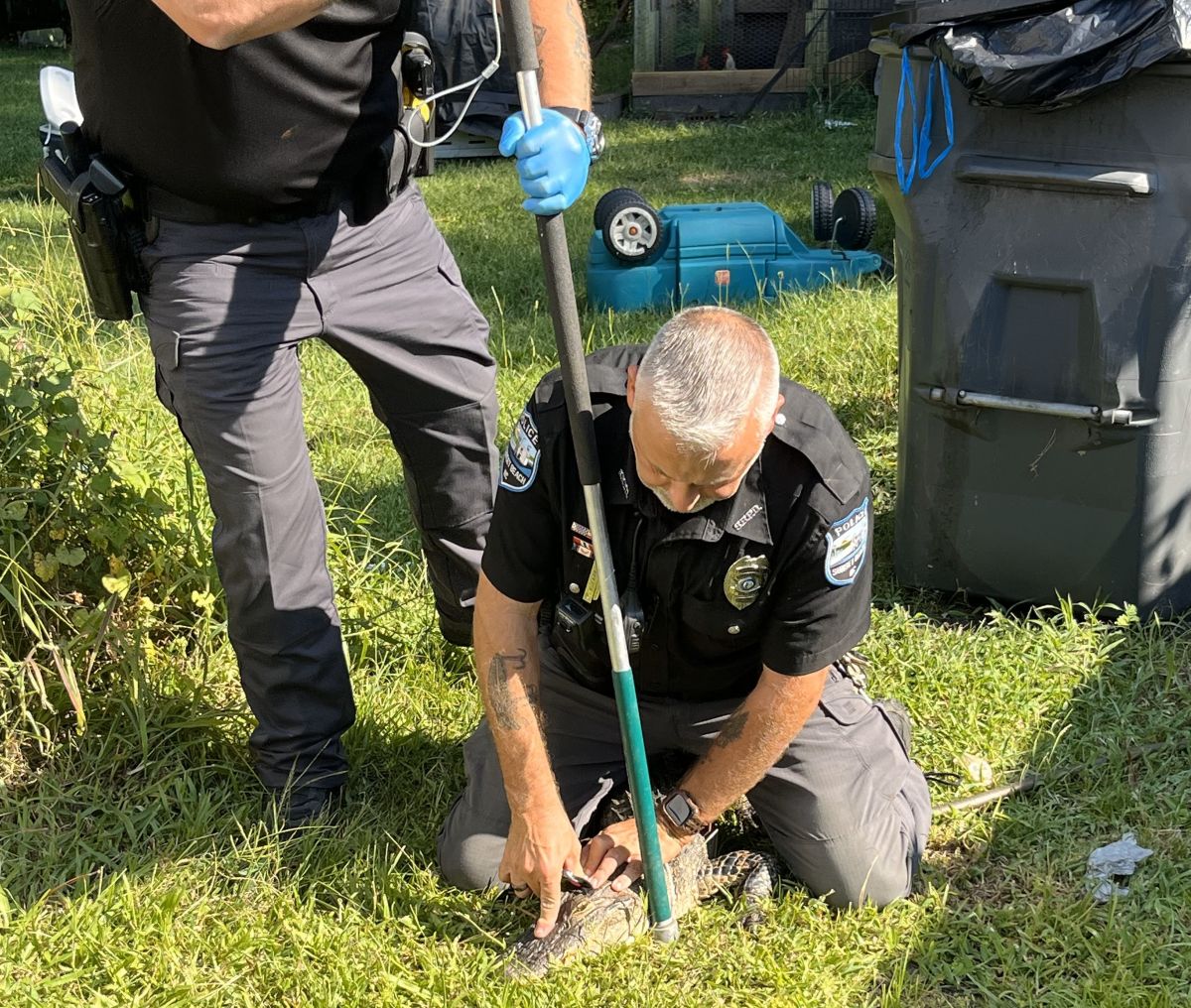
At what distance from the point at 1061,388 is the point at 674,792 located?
148cm

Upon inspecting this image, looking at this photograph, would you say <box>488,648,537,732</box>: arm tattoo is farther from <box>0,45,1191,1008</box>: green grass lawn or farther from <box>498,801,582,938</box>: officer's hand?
<box>0,45,1191,1008</box>: green grass lawn

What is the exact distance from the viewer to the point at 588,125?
2570 millimetres

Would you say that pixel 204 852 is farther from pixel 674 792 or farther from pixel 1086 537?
pixel 1086 537

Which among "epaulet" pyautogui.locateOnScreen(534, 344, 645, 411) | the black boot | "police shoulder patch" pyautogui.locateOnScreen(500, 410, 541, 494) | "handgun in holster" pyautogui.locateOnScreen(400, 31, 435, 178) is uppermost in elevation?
"handgun in holster" pyautogui.locateOnScreen(400, 31, 435, 178)

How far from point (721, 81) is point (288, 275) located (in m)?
9.77

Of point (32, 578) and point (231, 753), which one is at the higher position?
point (32, 578)

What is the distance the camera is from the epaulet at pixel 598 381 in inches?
100

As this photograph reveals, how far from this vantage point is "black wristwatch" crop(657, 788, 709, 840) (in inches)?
106

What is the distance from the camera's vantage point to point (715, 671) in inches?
110

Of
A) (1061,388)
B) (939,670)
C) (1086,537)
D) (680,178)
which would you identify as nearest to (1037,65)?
(1061,388)

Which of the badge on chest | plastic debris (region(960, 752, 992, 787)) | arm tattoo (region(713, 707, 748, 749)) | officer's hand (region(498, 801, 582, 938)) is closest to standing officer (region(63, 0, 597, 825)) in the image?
officer's hand (region(498, 801, 582, 938))

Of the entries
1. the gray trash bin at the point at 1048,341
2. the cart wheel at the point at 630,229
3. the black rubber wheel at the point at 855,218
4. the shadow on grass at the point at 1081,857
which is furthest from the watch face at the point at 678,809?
the black rubber wheel at the point at 855,218

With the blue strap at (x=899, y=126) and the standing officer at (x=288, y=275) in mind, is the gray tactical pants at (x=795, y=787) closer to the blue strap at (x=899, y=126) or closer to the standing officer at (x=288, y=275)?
the standing officer at (x=288, y=275)

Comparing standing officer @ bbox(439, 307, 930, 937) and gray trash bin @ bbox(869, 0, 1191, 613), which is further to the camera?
gray trash bin @ bbox(869, 0, 1191, 613)
